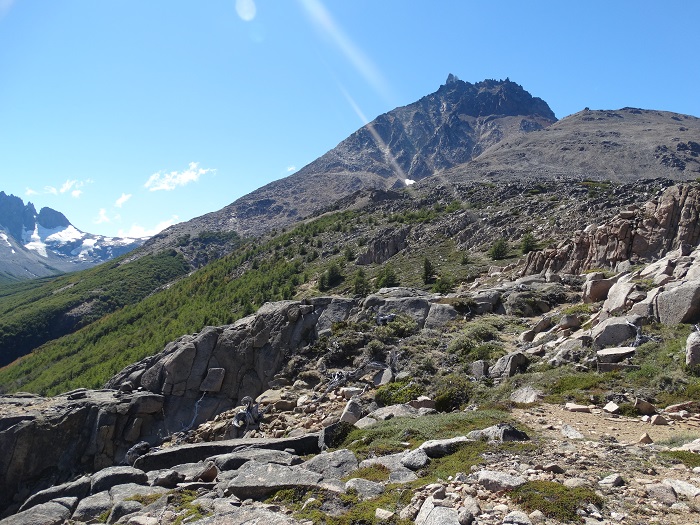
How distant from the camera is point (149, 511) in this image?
28.8 ft

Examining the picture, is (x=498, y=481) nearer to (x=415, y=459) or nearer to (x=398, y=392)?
(x=415, y=459)

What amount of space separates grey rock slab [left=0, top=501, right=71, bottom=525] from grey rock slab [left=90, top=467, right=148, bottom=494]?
2.85ft

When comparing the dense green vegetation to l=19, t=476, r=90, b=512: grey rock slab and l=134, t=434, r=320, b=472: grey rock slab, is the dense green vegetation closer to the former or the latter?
l=134, t=434, r=320, b=472: grey rock slab

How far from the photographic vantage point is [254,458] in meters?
11.5

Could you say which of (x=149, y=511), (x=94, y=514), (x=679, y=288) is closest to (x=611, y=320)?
(x=679, y=288)

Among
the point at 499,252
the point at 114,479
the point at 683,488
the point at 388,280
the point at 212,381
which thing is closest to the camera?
the point at 683,488

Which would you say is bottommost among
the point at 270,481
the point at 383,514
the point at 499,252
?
the point at 270,481

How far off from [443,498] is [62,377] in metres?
66.6

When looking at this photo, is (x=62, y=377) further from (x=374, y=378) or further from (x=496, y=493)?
(x=496, y=493)

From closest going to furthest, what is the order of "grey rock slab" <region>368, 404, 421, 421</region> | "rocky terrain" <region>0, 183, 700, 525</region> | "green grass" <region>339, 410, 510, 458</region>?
"rocky terrain" <region>0, 183, 700, 525</region>, "green grass" <region>339, 410, 510, 458</region>, "grey rock slab" <region>368, 404, 421, 421</region>

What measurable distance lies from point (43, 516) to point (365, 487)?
23.8ft

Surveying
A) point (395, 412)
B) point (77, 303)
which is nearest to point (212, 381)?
point (395, 412)

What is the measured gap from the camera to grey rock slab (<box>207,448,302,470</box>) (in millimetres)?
11211

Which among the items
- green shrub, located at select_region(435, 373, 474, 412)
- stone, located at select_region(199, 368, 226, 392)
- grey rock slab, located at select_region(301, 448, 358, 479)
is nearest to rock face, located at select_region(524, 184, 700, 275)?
green shrub, located at select_region(435, 373, 474, 412)
